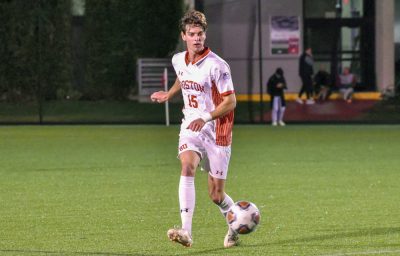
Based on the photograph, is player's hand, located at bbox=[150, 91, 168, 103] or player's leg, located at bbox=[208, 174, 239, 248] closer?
player's leg, located at bbox=[208, 174, 239, 248]

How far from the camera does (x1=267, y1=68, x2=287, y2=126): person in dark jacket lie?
36.2 metres

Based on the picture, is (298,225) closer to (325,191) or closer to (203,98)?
(203,98)

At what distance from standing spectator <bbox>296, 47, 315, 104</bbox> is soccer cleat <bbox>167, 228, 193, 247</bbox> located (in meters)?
31.6

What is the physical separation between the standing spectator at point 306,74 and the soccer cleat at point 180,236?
31.6 metres

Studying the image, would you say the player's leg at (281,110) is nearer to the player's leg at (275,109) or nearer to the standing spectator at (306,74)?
the player's leg at (275,109)

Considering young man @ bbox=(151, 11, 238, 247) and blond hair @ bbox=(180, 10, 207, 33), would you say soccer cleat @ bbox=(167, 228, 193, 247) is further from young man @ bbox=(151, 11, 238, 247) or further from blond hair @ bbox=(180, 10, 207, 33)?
blond hair @ bbox=(180, 10, 207, 33)

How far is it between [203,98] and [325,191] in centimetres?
608

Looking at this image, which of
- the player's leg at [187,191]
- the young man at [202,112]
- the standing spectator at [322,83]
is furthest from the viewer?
the standing spectator at [322,83]

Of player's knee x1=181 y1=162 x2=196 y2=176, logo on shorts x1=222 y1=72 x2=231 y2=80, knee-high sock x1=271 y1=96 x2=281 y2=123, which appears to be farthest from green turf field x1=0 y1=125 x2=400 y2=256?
knee-high sock x1=271 y1=96 x2=281 y2=123

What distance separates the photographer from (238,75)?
134 feet

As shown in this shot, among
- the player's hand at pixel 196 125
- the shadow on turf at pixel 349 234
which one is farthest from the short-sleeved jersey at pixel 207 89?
the shadow on turf at pixel 349 234

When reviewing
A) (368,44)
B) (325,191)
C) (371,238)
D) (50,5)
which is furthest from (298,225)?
(368,44)

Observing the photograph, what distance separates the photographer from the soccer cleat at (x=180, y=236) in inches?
420

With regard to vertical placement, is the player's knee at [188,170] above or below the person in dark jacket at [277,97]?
above
